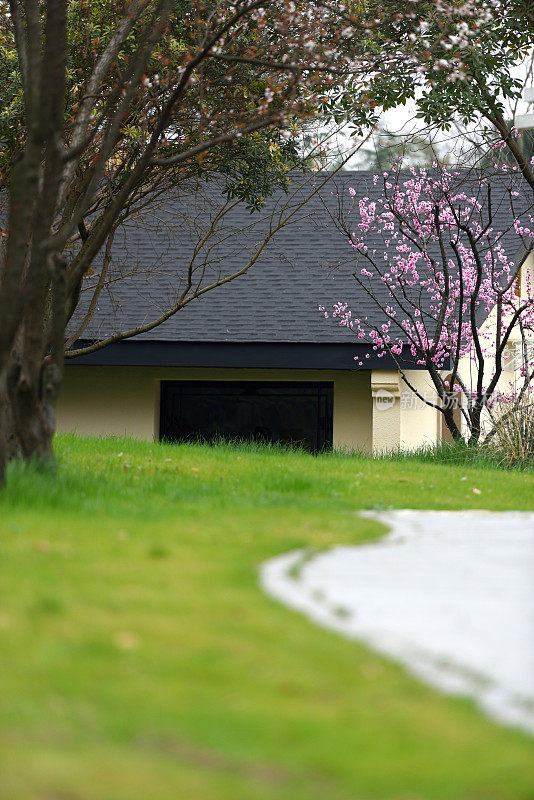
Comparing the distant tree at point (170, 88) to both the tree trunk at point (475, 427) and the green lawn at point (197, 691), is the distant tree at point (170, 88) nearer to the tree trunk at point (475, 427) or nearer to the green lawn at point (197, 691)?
the green lawn at point (197, 691)

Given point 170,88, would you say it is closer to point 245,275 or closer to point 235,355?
point 235,355

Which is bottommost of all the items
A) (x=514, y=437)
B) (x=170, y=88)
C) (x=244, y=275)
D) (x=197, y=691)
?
(x=197, y=691)

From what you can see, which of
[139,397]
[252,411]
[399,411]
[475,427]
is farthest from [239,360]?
[475,427]

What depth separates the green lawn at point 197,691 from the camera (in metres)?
2.81

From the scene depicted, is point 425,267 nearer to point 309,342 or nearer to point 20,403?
point 309,342

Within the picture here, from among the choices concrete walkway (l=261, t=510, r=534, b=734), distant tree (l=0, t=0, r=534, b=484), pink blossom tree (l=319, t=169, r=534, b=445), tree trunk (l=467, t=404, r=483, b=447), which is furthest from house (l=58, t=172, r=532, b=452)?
concrete walkway (l=261, t=510, r=534, b=734)

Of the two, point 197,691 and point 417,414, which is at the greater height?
point 417,414

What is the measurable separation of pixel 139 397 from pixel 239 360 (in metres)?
2.38

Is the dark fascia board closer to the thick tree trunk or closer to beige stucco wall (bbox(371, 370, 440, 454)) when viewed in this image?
beige stucco wall (bbox(371, 370, 440, 454))

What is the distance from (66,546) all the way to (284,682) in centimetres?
244

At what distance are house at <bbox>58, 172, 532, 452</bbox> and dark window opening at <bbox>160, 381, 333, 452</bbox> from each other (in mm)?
19

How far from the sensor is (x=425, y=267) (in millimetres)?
19438

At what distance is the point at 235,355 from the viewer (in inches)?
687

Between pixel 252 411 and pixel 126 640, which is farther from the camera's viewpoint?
pixel 252 411
